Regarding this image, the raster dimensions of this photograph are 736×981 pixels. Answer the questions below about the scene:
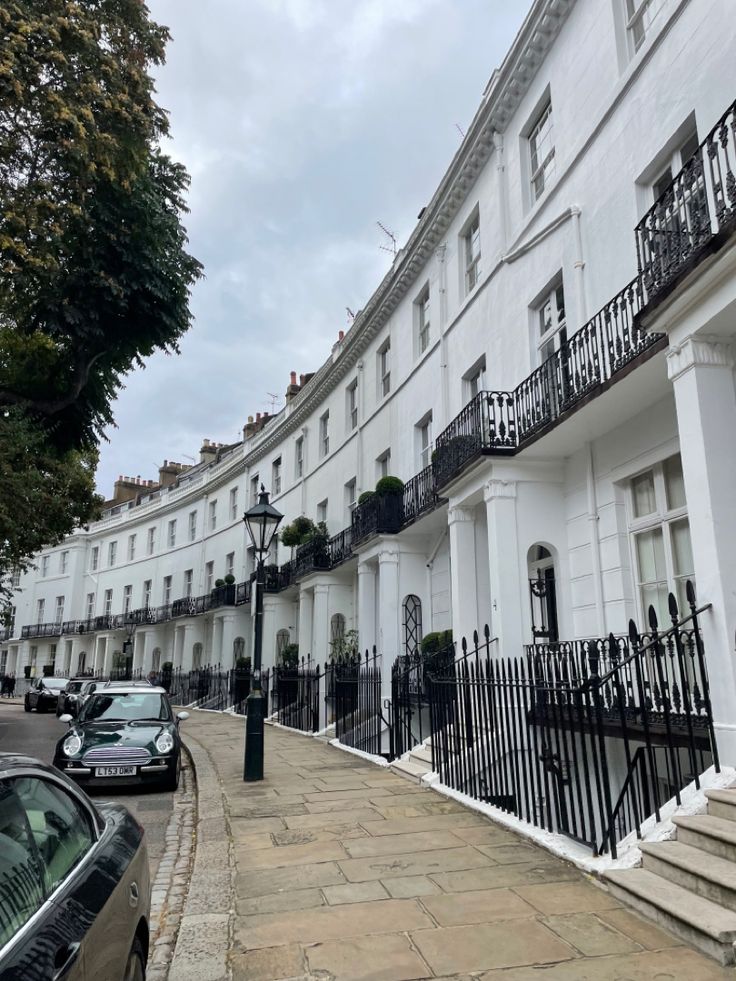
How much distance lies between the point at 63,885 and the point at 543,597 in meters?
9.92

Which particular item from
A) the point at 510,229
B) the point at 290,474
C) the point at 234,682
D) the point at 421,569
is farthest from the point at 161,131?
the point at 234,682

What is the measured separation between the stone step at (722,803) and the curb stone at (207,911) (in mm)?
3337

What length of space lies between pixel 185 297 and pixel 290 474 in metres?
13.3

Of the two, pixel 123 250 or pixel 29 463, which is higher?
pixel 123 250

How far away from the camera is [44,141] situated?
11.3m

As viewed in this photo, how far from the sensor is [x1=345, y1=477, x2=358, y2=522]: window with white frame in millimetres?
21922

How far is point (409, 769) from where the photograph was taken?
1002 cm

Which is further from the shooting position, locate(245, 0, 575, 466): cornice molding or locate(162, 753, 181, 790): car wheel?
locate(245, 0, 575, 466): cornice molding

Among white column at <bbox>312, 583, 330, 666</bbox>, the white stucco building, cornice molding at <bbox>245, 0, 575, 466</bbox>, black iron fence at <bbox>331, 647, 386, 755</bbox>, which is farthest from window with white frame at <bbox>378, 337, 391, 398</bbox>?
black iron fence at <bbox>331, 647, 386, 755</bbox>

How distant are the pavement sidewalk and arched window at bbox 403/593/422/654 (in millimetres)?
9062

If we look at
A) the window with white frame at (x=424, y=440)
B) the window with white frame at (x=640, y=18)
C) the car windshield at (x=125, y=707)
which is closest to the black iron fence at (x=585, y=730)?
the car windshield at (x=125, y=707)

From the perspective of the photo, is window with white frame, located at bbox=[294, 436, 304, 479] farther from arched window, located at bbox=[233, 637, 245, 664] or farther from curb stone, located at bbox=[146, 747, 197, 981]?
curb stone, located at bbox=[146, 747, 197, 981]

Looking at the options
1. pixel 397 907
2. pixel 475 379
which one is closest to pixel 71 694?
pixel 475 379

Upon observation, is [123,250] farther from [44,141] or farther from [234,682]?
[234,682]
